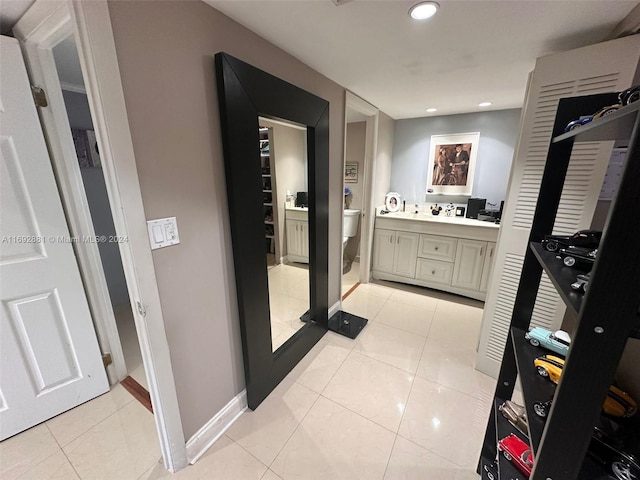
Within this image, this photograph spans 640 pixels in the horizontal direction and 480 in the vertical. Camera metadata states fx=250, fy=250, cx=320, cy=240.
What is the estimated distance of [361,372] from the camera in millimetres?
1885

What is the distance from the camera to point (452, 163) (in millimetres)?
3119

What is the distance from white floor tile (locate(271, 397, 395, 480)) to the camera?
49.3 inches

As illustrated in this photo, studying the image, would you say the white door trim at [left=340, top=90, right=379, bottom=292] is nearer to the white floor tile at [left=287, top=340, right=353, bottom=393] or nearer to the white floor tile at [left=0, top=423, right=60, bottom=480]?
the white floor tile at [left=287, top=340, right=353, bottom=393]

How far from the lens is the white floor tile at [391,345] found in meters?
1.99

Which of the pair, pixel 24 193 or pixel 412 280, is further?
pixel 412 280

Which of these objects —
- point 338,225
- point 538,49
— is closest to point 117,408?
point 338,225

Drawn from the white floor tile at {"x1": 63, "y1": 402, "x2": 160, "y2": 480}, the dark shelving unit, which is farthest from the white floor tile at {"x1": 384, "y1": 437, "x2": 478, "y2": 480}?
the white floor tile at {"x1": 63, "y1": 402, "x2": 160, "y2": 480}

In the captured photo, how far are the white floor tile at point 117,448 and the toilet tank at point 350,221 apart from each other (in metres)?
2.79

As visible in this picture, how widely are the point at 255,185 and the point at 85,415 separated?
5.79 ft

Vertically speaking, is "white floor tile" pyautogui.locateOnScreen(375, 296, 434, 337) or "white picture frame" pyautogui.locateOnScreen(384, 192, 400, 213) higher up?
"white picture frame" pyautogui.locateOnScreen(384, 192, 400, 213)

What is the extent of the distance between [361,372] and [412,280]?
161 centimetres

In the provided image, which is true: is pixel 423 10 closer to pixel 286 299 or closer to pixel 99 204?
pixel 286 299

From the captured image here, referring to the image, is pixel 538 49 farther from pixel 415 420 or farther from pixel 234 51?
pixel 415 420

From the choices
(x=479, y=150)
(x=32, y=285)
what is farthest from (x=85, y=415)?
(x=479, y=150)
